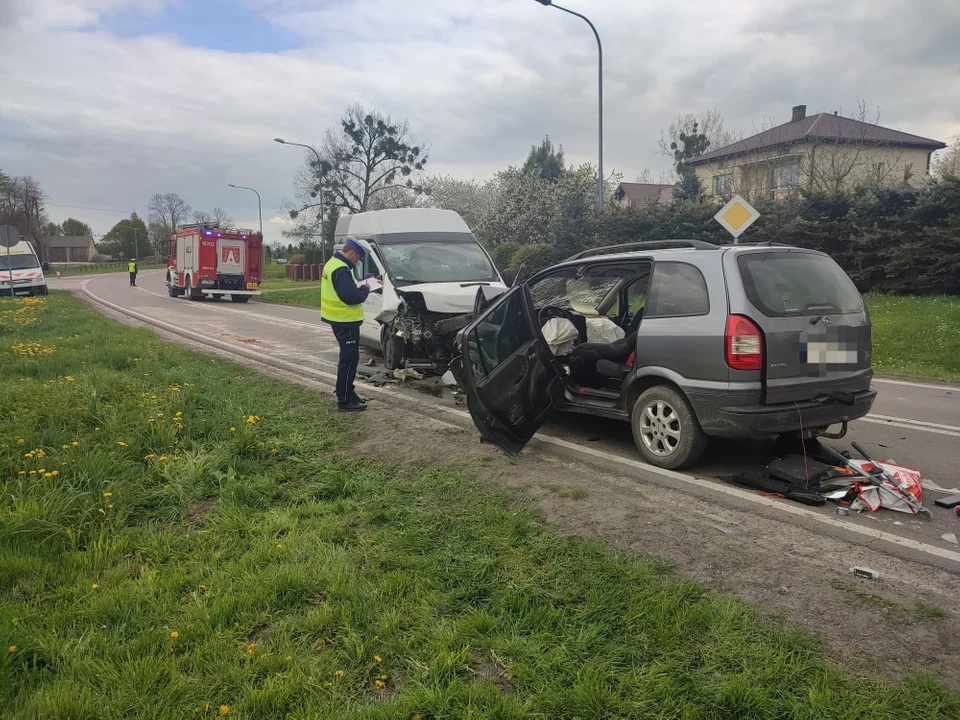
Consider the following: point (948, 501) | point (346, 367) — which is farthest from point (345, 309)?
point (948, 501)

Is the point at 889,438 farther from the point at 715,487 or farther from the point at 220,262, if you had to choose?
the point at 220,262

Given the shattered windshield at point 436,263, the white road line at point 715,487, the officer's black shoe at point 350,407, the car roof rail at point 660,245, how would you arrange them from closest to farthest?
the white road line at point 715,487, the car roof rail at point 660,245, the officer's black shoe at point 350,407, the shattered windshield at point 436,263

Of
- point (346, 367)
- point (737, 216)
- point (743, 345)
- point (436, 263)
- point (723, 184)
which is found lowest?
point (346, 367)

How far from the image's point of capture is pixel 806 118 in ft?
120

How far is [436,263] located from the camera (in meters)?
9.54

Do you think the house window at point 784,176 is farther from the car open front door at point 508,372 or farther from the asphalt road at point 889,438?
the car open front door at point 508,372

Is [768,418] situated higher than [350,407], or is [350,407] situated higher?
[768,418]

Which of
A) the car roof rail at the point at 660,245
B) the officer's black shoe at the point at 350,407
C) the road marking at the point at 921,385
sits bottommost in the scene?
the officer's black shoe at the point at 350,407

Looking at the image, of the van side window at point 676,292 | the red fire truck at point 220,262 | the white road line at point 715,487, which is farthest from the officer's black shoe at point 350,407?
the red fire truck at point 220,262

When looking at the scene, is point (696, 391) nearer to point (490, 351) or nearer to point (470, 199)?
point (490, 351)

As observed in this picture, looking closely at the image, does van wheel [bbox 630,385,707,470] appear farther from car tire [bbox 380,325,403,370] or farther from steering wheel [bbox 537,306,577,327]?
car tire [bbox 380,325,403,370]

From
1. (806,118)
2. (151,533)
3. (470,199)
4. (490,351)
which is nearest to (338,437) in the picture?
(490,351)

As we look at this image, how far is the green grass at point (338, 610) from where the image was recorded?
240 centimetres

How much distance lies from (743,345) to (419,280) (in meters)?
5.38
